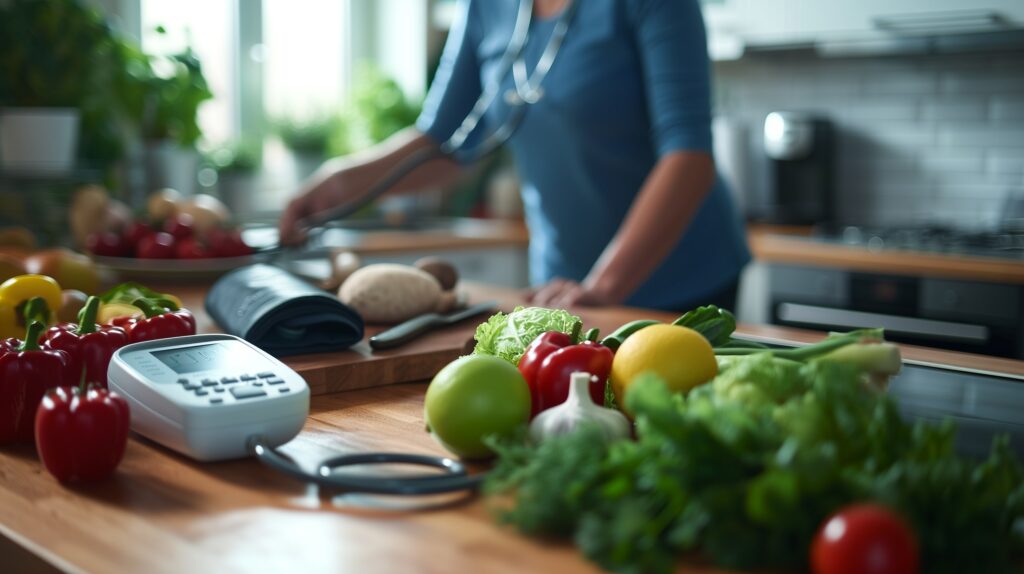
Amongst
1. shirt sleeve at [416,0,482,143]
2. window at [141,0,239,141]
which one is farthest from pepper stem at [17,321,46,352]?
window at [141,0,239,141]

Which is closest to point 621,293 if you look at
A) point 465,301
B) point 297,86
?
point 465,301

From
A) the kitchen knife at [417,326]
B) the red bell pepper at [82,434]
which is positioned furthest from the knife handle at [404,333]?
the red bell pepper at [82,434]

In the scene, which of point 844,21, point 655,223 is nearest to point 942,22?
point 844,21

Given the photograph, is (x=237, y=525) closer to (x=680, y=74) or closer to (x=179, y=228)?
(x=680, y=74)

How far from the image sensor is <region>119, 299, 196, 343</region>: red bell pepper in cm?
111

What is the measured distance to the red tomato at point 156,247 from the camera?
1.93m

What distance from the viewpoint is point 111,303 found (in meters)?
1.28

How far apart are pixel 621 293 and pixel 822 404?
1014 mm

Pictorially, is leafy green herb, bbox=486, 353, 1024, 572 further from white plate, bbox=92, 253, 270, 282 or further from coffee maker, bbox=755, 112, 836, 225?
coffee maker, bbox=755, 112, 836, 225

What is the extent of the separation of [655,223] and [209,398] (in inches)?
39.5

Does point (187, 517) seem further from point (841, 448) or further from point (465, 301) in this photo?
point (465, 301)

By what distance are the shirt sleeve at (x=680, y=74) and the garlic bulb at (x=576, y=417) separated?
99 centimetres

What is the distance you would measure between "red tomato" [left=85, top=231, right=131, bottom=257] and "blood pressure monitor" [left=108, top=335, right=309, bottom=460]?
1.06m

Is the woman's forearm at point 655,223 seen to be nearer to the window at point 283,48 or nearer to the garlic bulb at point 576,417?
the garlic bulb at point 576,417
